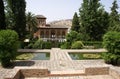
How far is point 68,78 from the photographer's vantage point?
12.0 metres

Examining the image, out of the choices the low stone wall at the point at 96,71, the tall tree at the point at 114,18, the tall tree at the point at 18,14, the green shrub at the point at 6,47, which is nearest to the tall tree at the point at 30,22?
the tall tree at the point at 18,14

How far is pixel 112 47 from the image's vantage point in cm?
1623

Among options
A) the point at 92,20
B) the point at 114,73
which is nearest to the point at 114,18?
the point at 92,20

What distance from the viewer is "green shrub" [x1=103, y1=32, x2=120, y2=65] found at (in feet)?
52.7

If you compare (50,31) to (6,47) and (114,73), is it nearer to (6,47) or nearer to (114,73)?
(6,47)

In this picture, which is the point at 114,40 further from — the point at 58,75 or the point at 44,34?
the point at 44,34

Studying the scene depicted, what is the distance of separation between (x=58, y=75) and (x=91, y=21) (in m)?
30.6

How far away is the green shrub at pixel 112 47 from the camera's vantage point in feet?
52.7

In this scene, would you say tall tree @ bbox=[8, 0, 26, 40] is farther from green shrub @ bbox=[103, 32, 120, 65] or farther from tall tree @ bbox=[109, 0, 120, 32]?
green shrub @ bbox=[103, 32, 120, 65]

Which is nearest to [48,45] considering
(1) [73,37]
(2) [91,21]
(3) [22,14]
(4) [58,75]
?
(1) [73,37]

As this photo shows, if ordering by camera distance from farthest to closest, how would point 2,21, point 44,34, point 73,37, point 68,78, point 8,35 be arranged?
point 44,34 → point 73,37 → point 2,21 → point 8,35 → point 68,78

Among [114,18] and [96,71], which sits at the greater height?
[114,18]


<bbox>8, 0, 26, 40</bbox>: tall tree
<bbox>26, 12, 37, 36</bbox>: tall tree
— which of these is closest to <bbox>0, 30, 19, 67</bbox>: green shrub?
<bbox>8, 0, 26, 40</bbox>: tall tree

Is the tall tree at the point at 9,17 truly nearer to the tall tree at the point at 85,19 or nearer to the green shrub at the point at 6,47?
the tall tree at the point at 85,19
